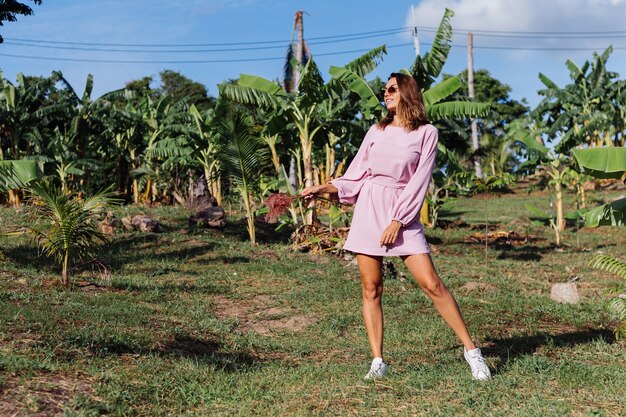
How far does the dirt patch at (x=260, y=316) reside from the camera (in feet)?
25.1

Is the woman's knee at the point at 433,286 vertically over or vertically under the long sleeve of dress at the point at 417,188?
under

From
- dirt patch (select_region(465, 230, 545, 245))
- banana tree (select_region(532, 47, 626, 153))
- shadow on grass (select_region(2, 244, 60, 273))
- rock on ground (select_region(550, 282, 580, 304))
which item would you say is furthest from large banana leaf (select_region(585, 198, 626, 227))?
banana tree (select_region(532, 47, 626, 153))

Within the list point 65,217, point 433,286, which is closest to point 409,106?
point 433,286

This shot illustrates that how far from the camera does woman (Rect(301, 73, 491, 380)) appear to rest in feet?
15.5

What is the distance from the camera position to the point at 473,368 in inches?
189

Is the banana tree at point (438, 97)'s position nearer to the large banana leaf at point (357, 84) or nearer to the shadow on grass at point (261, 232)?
the large banana leaf at point (357, 84)

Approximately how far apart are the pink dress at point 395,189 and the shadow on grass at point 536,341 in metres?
1.71

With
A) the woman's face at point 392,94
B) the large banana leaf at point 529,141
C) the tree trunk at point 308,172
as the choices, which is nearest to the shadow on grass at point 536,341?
the woman's face at point 392,94

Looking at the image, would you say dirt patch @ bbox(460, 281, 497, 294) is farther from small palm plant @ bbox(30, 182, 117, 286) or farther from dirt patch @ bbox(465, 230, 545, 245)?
dirt patch @ bbox(465, 230, 545, 245)

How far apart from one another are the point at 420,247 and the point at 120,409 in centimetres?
207

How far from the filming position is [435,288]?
4711mm

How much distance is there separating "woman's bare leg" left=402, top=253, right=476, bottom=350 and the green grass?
0.37 meters

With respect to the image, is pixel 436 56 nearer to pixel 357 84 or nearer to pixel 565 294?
pixel 357 84

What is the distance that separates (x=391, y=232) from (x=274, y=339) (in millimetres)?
2863
